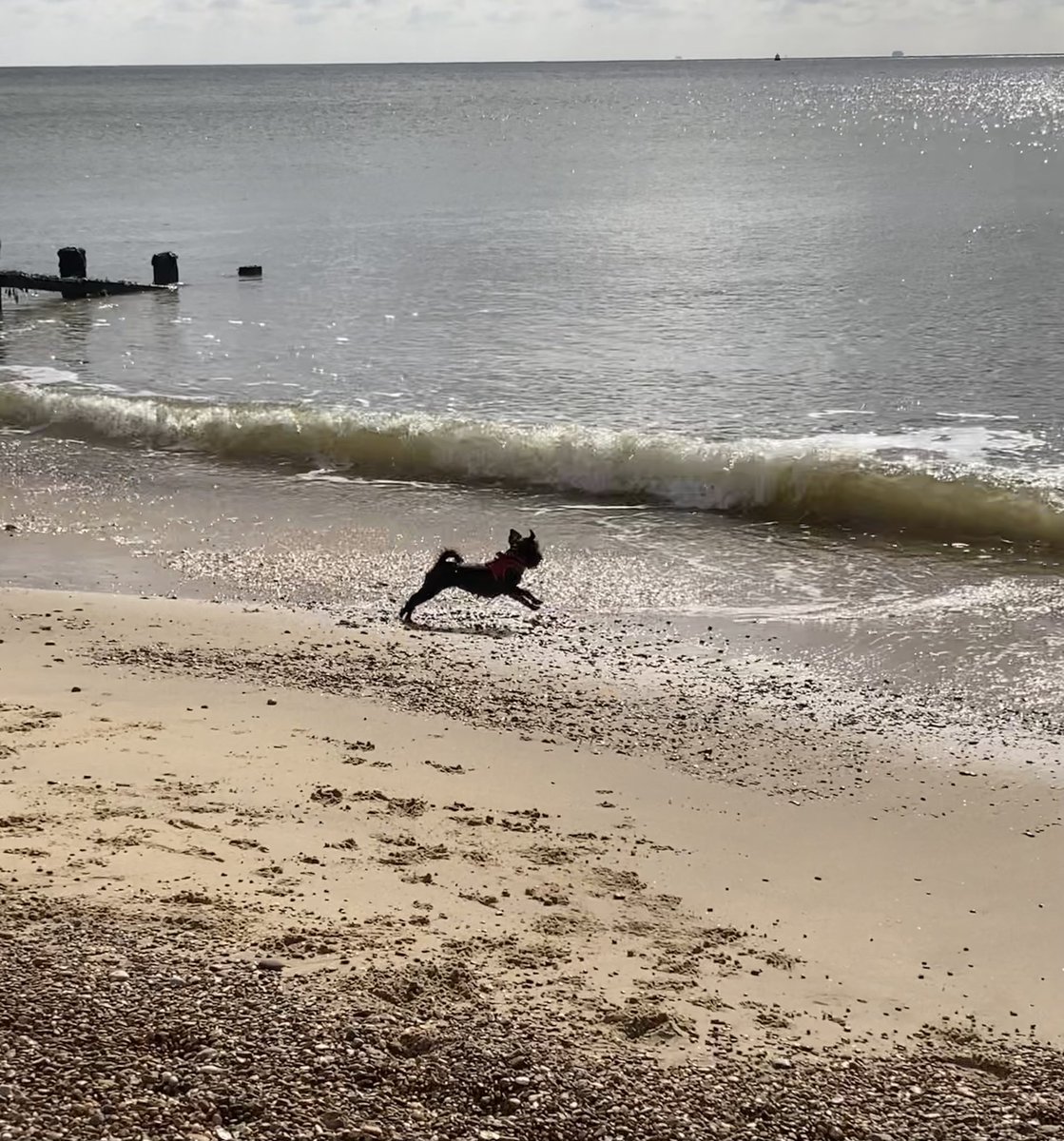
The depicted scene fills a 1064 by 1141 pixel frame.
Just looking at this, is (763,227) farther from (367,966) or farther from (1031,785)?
(367,966)

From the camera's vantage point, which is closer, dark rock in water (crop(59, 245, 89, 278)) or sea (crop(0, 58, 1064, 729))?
sea (crop(0, 58, 1064, 729))

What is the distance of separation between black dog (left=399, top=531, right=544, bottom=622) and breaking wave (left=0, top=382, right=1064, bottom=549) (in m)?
3.64

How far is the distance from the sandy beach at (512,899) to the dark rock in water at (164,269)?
17563 millimetres

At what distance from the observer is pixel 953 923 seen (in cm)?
548

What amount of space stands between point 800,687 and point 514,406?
8.51m

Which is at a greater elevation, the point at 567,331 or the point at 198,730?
the point at 567,331

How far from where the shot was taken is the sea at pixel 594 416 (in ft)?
32.3

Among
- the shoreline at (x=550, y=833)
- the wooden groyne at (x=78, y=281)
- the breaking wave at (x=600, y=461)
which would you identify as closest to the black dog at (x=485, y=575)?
the shoreline at (x=550, y=833)

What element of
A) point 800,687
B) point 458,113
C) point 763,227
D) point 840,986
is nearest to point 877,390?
point 800,687

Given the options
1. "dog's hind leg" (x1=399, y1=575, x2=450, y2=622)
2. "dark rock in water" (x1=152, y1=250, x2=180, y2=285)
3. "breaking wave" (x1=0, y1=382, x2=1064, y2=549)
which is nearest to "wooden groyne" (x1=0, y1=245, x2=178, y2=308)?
"dark rock in water" (x1=152, y1=250, x2=180, y2=285)

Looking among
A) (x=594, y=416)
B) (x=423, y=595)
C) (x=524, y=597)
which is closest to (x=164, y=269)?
A: (x=594, y=416)

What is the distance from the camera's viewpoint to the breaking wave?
1191 cm

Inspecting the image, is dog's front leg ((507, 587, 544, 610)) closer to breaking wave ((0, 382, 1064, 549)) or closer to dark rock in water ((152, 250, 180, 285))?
breaking wave ((0, 382, 1064, 549))

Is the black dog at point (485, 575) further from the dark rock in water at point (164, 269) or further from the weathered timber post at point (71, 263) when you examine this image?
the weathered timber post at point (71, 263)
